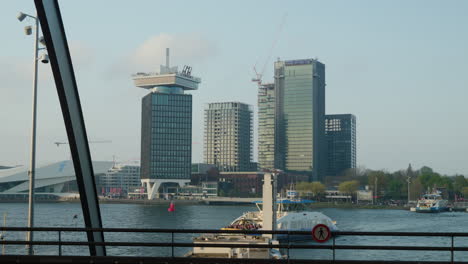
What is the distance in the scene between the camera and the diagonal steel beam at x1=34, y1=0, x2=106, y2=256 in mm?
11492

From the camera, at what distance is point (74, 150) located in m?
12.1

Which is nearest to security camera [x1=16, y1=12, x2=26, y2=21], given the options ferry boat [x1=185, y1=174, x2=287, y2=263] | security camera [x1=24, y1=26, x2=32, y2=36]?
security camera [x1=24, y1=26, x2=32, y2=36]

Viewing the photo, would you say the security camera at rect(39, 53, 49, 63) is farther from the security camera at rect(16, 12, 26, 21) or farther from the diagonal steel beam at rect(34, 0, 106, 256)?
the diagonal steel beam at rect(34, 0, 106, 256)

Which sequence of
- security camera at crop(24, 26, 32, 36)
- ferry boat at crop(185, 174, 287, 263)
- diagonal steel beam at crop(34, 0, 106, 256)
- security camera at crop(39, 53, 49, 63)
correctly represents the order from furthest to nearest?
ferry boat at crop(185, 174, 287, 263), security camera at crop(24, 26, 32, 36), security camera at crop(39, 53, 49, 63), diagonal steel beam at crop(34, 0, 106, 256)

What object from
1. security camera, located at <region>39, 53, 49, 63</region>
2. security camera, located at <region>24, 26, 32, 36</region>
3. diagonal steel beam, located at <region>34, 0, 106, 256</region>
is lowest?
diagonal steel beam, located at <region>34, 0, 106, 256</region>

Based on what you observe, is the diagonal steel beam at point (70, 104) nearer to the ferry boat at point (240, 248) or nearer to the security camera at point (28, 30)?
the security camera at point (28, 30)

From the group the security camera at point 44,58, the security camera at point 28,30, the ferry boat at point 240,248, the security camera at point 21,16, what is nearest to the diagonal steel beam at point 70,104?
the security camera at point 44,58

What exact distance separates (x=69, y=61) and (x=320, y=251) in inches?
2020

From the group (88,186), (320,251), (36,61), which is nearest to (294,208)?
(320,251)

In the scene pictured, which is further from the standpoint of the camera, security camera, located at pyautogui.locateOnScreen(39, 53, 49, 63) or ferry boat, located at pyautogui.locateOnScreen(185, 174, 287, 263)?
ferry boat, located at pyautogui.locateOnScreen(185, 174, 287, 263)

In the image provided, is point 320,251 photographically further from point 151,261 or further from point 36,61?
point 151,261

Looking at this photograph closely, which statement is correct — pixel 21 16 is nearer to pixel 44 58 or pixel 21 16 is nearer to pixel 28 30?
pixel 28 30

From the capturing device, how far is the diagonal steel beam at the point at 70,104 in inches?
452

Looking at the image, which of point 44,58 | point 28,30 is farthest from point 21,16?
point 44,58
